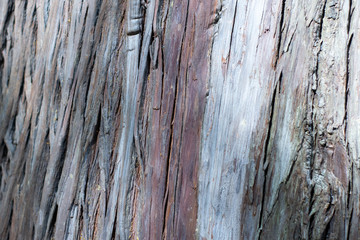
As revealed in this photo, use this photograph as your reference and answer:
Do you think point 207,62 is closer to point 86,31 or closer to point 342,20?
point 342,20

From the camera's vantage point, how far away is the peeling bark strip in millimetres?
828

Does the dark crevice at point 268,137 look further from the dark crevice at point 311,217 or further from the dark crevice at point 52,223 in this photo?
the dark crevice at point 52,223

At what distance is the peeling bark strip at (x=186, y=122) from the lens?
828 millimetres

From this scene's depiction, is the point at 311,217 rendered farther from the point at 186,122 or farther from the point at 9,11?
the point at 9,11

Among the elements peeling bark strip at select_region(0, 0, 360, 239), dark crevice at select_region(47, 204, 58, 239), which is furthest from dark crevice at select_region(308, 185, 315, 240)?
dark crevice at select_region(47, 204, 58, 239)

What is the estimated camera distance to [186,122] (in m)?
1.02

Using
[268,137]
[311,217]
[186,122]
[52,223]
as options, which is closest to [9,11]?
[52,223]

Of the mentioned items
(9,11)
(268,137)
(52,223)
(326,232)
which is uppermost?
(9,11)

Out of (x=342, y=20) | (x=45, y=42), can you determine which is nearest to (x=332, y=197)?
(x=342, y=20)

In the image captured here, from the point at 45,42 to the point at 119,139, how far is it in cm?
55

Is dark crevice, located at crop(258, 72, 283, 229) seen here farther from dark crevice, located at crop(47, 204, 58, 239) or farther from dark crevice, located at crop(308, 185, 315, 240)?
dark crevice, located at crop(47, 204, 58, 239)

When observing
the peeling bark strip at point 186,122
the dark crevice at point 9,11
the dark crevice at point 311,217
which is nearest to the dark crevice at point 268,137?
the peeling bark strip at point 186,122

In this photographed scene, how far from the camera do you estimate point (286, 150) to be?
0.87 m

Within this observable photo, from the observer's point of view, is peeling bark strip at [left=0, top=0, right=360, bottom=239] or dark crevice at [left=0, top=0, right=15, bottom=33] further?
dark crevice at [left=0, top=0, right=15, bottom=33]
